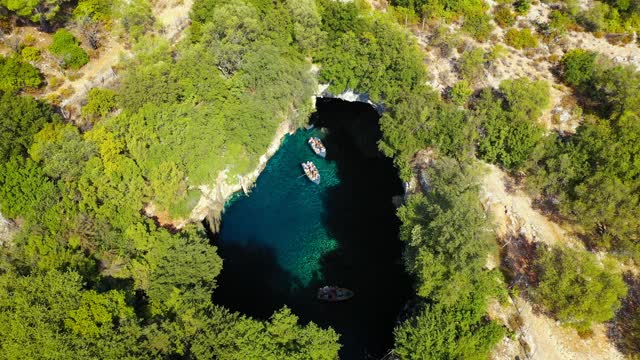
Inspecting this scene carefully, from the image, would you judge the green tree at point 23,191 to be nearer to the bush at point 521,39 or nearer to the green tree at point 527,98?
the green tree at point 527,98

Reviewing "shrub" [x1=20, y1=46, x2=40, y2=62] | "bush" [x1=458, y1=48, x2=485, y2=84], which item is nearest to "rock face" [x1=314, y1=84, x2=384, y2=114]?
"bush" [x1=458, y1=48, x2=485, y2=84]

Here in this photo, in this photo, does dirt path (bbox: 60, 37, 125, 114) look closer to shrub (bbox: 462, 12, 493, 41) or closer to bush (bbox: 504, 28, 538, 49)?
shrub (bbox: 462, 12, 493, 41)

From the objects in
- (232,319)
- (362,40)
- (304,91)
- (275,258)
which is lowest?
(275,258)

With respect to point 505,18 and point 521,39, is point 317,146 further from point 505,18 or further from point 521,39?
point 505,18

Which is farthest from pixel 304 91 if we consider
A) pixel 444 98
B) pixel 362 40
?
pixel 444 98

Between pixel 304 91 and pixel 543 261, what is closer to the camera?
pixel 543 261

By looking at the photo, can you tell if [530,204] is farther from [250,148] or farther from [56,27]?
[56,27]

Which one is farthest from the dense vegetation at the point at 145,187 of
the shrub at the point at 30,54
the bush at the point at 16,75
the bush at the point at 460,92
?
the bush at the point at 460,92
